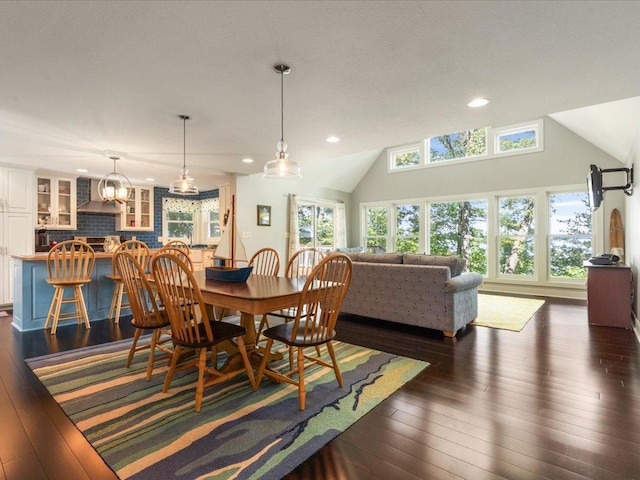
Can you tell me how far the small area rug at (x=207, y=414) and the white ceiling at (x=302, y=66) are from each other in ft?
7.56

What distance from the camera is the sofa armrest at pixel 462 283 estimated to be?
3621 mm

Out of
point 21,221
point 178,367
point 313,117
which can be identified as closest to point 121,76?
point 313,117

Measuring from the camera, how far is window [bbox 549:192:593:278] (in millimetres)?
6320

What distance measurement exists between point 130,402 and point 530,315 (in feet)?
16.3

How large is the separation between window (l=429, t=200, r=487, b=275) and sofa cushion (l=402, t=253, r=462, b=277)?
363cm

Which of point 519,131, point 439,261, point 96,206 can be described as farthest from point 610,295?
point 96,206

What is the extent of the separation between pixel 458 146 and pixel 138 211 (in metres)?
7.41

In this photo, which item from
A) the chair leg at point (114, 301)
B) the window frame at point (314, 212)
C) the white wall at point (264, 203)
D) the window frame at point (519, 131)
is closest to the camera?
the chair leg at point (114, 301)

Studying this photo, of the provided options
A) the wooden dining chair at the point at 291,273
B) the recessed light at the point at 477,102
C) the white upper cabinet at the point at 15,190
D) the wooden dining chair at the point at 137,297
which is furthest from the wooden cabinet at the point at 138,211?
the recessed light at the point at 477,102

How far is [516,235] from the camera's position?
7.00 m

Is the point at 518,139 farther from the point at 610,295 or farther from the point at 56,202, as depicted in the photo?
the point at 56,202

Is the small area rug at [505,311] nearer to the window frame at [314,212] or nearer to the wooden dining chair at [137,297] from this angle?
the window frame at [314,212]

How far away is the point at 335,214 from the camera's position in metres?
9.02

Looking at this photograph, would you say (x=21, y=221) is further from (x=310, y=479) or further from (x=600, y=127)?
(x=600, y=127)
